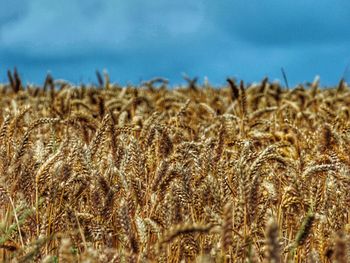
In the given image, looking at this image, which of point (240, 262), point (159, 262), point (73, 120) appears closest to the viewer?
point (240, 262)

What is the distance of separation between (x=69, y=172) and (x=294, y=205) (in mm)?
793

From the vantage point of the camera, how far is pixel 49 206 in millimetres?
2100

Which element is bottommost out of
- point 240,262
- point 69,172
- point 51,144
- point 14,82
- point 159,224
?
point 240,262

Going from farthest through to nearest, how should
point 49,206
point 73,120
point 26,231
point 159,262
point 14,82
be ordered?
point 14,82, point 73,120, point 26,231, point 49,206, point 159,262

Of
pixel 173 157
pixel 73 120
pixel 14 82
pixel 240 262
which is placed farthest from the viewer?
pixel 14 82

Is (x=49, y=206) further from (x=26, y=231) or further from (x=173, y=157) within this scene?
(x=173, y=157)

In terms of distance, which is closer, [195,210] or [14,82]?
[195,210]

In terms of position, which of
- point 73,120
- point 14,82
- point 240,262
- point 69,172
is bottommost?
point 240,262

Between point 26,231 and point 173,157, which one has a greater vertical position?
point 173,157

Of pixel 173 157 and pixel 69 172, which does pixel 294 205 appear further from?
pixel 69 172

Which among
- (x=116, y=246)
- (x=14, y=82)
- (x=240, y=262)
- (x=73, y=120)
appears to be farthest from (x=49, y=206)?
(x=14, y=82)

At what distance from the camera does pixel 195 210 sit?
6.82ft

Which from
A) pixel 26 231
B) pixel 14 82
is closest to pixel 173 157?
pixel 26 231

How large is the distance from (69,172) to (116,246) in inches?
12.0
